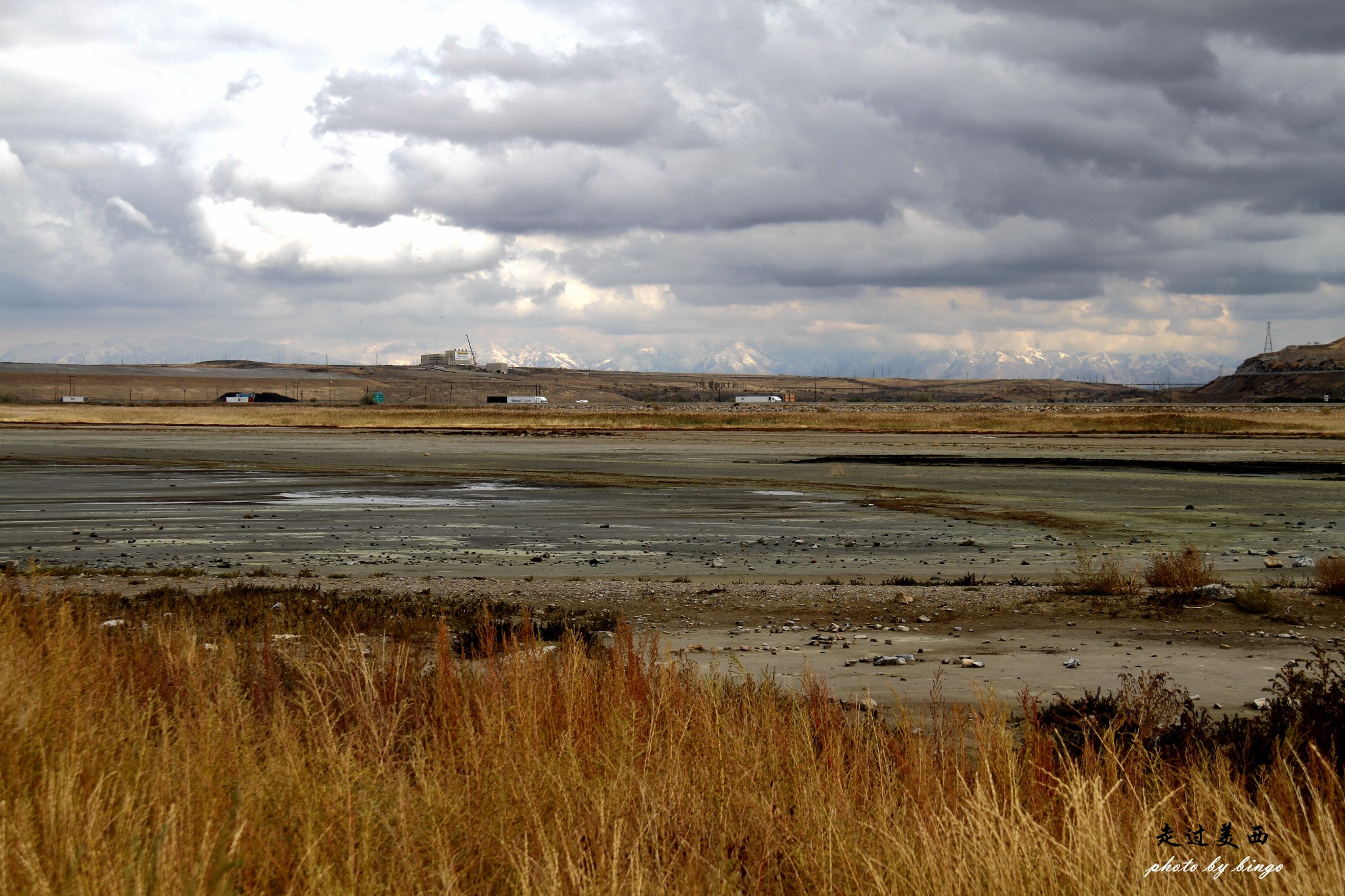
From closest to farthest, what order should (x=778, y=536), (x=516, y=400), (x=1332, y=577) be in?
(x=1332, y=577) → (x=778, y=536) → (x=516, y=400)

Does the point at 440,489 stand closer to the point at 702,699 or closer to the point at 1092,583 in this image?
the point at 1092,583

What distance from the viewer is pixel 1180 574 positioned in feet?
54.0

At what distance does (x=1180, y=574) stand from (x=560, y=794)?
14.2 meters

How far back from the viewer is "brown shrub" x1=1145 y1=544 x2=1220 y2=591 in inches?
642

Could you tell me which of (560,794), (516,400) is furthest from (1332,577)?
(516,400)

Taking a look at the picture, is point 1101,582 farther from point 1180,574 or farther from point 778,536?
point 778,536

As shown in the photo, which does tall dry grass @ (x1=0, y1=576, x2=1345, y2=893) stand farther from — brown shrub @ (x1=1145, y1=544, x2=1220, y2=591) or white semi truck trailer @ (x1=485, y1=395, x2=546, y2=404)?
white semi truck trailer @ (x1=485, y1=395, x2=546, y2=404)

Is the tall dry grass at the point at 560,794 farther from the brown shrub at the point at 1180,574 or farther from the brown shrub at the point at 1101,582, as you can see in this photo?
the brown shrub at the point at 1180,574

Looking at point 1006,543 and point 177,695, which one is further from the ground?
point 177,695

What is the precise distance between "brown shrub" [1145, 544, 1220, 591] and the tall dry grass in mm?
10370

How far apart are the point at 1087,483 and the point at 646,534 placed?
21417 mm

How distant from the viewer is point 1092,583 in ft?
53.2

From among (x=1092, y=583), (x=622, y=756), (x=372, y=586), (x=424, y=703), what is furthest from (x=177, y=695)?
(x=1092, y=583)

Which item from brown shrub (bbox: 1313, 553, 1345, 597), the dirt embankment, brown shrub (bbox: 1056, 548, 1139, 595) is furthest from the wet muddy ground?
the dirt embankment
